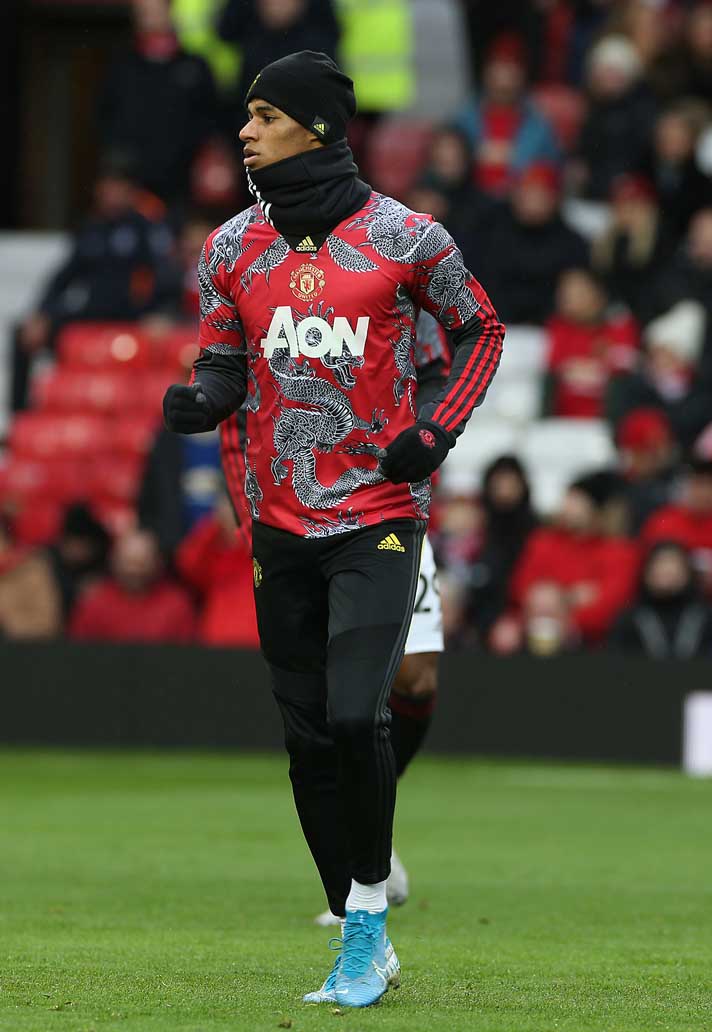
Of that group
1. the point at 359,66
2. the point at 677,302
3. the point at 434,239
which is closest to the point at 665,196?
the point at 677,302

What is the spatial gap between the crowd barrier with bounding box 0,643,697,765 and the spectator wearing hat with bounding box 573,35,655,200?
5.47m

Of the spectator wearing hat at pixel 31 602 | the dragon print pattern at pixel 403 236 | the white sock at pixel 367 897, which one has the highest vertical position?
the dragon print pattern at pixel 403 236

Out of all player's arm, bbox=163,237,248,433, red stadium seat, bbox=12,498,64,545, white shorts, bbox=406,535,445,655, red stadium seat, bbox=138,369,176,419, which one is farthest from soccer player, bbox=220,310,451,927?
red stadium seat, bbox=138,369,176,419

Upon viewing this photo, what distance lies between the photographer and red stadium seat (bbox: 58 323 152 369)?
59.6 feet

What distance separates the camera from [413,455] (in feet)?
19.2

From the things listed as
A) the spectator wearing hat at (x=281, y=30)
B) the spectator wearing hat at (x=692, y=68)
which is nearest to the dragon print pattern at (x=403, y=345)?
the spectator wearing hat at (x=281, y=30)

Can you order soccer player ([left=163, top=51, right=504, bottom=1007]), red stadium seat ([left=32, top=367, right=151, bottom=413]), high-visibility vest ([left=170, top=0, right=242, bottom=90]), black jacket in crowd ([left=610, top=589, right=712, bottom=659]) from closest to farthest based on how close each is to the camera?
1. soccer player ([left=163, top=51, right=504, bottom=1007])
2. black jacket in crowd ([left=610, top=589, right=712, bottom=659])
3. red stadium seat ([left=32, top=367, right=151, bottom=413])
4. high-visibility vest ([left=170, top=0, right=242, bottom=90])

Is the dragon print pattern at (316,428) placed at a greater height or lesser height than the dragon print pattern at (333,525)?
greater

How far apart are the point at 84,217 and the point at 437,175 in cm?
681

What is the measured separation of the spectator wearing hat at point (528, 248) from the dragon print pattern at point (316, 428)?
11.2m

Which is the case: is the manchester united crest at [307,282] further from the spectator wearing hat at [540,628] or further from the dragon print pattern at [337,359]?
the spectator wearing hat at [540,628]

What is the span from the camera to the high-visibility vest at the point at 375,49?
18875mm

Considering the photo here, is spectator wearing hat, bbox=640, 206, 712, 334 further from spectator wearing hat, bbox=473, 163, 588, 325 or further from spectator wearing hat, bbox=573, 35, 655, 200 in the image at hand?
spectator wearing hat, bbox=573, 35, 655, 200

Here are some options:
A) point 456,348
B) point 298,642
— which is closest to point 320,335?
point 456,348
